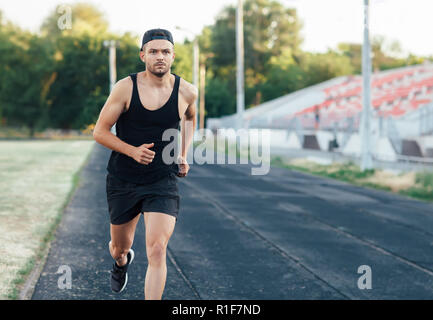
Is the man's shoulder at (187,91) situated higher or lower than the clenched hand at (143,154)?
higher

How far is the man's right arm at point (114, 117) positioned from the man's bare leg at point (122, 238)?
79cm

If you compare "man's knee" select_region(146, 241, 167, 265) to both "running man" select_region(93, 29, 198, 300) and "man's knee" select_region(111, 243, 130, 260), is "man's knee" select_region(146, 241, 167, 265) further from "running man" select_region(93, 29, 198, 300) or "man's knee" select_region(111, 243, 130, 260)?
"man's knee" select_region(111, 243, 130, 260)

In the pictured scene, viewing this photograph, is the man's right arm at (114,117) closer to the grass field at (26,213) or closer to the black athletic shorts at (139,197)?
the black athletic shorts at (139,197)

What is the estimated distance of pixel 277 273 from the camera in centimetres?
808

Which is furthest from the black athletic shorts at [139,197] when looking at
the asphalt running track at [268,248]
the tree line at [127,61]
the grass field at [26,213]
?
the tree line at [127,61]

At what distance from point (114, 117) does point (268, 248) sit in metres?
4.99

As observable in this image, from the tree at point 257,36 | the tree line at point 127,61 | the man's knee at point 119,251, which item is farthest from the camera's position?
the tree at point 257,36

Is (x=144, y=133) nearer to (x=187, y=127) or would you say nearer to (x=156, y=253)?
(x=187, y=127)

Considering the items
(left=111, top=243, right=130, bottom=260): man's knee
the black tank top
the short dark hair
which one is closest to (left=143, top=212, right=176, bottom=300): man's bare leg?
the black tank top

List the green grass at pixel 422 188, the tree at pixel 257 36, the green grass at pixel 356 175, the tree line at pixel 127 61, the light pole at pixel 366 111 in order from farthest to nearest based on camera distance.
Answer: the tree at pixel 257 36
the tree line at pixel 127 61
the light pole at pixel 366 111
the green grass at pixel 356 175
the green grass at pixel 422 188

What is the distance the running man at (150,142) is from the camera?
5172mm

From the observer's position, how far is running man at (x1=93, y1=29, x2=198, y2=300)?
5.17m
